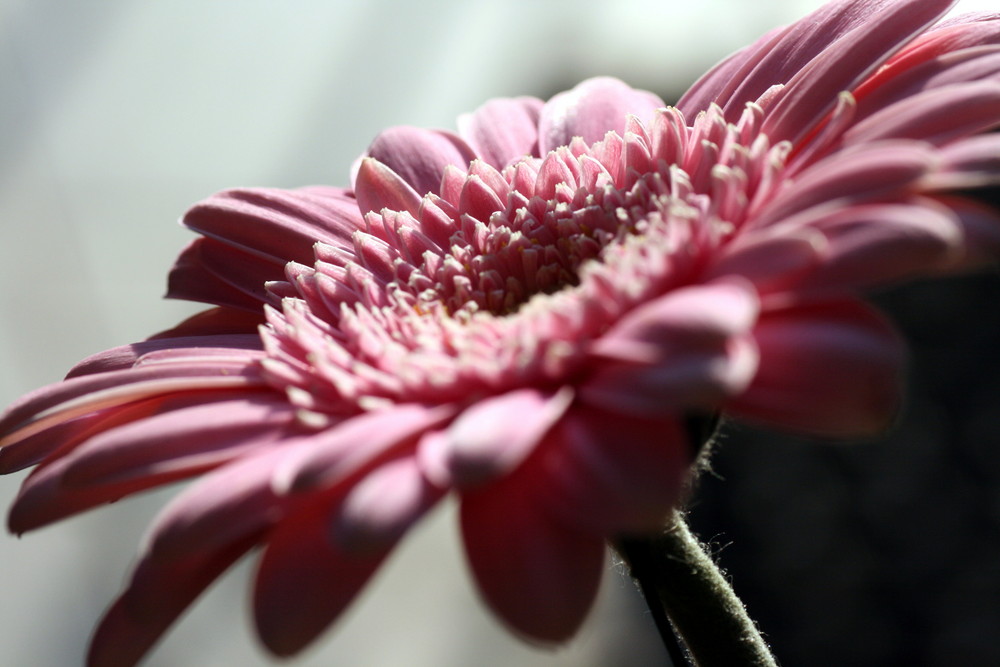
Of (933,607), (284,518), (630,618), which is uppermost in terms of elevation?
(284,518)

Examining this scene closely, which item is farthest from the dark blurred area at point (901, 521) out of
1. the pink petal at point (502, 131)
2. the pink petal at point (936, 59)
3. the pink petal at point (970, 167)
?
the pink petal at point (970, 167)

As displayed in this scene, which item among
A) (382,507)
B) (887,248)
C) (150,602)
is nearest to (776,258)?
(887,248)

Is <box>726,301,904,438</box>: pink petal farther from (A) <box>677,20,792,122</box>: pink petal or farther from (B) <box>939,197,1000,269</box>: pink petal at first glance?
(A) <box>677,20,792,122</box>: pink petal

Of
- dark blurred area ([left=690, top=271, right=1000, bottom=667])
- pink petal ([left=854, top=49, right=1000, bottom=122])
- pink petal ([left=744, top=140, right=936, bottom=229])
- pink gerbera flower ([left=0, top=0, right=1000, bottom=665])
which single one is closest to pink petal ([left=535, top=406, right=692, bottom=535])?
pink gerbera flower ([left=0, top=0, right=1000, bottom=665])

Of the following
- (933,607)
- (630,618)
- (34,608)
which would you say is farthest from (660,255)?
Answer: (34,608)

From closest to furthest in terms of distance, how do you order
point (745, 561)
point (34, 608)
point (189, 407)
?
1. point (189, 407)
2. point (745, 561)
3. point (34, 608)

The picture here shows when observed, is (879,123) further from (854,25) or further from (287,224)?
(287,224)

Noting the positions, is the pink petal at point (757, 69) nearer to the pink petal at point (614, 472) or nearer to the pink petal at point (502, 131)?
the pink petal at point (502, 131)
